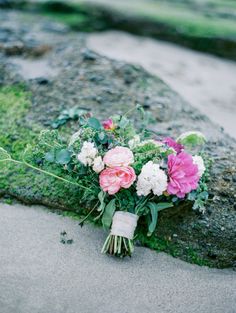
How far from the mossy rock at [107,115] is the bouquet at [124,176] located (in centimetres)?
9

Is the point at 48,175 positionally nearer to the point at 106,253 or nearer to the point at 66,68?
the point at 106,253

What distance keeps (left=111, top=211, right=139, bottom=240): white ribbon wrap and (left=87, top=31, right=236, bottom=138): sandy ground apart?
56.5 inches

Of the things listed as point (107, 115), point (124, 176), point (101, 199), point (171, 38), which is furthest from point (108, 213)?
point (171, 38)

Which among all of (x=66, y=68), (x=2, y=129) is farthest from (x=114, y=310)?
(x=66, y=68)

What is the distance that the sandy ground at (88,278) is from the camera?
1.86 meters

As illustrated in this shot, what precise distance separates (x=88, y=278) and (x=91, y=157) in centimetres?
50

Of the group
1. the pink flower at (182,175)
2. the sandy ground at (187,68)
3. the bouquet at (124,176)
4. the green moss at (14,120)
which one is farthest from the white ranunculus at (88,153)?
the sandy ground at (187,68)

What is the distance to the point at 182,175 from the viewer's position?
2.11 meters

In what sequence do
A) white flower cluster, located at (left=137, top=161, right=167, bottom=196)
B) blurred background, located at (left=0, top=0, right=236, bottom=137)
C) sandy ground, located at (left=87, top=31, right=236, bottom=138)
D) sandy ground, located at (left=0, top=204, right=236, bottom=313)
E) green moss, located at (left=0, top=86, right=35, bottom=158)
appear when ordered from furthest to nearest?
blurred background, located at (left=0, top=0, right=236, bottom=137), sandy ground, located at (left=87, top=31, right=236, bottom=138), green moss, located at (left=0, top=86, right=35, bottom=158), white flower cluster, located at (left=137, top=161, right=167, bottom=196), sandy ground, located at (left=0, top=204, right=236, bottom=313)

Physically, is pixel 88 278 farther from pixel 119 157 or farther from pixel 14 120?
pixel 14 120

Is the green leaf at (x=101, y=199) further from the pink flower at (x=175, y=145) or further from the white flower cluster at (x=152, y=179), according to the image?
the pink flower at (x=175, y=145)

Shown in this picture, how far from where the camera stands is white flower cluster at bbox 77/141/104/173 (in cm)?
211

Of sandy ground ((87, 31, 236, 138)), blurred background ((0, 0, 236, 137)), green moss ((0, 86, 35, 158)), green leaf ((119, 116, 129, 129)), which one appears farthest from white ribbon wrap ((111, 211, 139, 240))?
blurred background ((0, 0, 236, 137))

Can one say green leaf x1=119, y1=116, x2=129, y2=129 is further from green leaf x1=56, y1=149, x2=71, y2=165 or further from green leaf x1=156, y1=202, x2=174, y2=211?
green leaf x1=156, y1=202, x2=174, y2=211
